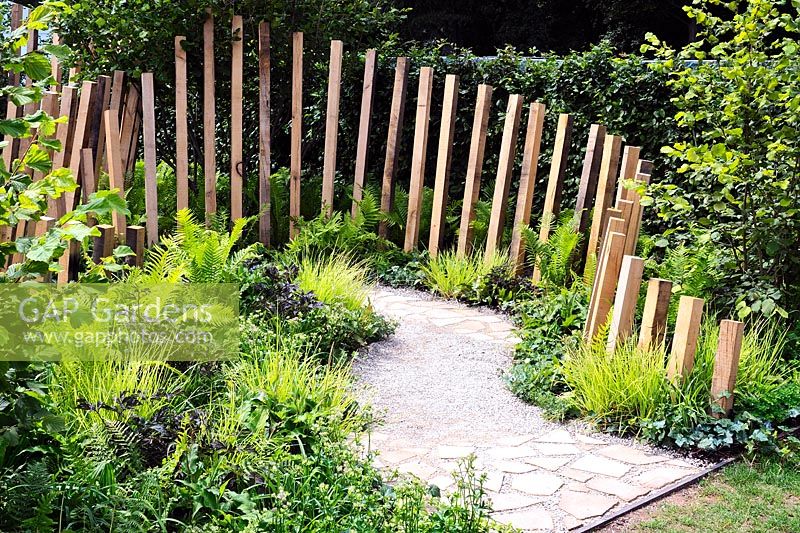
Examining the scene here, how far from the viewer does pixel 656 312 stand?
473 cm

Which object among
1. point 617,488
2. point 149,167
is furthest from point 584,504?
point 149,167

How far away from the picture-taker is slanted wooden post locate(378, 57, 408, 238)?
25.4 ft

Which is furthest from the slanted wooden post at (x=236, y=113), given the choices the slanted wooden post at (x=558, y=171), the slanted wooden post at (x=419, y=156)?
the slanted wooden post at (x=558, y=171)

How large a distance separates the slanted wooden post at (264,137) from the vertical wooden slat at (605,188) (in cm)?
284

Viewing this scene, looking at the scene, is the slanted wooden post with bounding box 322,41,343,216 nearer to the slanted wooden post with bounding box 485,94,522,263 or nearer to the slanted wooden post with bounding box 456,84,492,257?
the slanted wooden post with bounding box 456,84,492,257

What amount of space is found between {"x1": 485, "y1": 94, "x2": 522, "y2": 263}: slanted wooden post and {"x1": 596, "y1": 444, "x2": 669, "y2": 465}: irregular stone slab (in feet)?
10.1

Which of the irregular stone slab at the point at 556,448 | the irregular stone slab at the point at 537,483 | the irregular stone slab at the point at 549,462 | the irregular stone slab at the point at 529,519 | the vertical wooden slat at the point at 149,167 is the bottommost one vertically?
the irregular stone slab at the point at 529,519

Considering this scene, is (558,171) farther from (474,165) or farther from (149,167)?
(149,167)

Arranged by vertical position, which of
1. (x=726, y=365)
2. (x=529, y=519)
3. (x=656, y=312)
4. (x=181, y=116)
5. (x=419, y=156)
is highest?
(x=181, y=116)

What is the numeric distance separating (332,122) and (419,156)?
2.82 feet

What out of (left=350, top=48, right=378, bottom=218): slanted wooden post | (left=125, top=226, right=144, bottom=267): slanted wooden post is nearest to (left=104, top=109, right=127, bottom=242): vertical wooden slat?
(left=125, top=226, right=144, bottom=267): slanted wooden post

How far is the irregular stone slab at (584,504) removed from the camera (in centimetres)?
368

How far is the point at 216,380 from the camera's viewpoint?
4383 mm

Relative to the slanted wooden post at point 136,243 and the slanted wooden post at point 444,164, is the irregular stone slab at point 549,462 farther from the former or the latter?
the slanted wooden post at point 444,164
